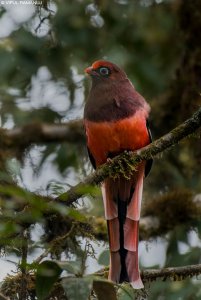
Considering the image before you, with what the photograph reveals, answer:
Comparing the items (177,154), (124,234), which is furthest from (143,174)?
(177,154)

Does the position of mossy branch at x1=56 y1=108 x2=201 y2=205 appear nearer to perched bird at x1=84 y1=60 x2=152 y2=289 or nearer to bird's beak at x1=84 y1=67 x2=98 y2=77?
perched bird at x1=84 y1=60 x2=152 y2=289

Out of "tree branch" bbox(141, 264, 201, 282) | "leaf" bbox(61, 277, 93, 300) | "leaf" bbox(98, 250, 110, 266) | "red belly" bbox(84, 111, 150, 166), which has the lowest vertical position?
"leaf" bbox(61, 277, 93, 300)

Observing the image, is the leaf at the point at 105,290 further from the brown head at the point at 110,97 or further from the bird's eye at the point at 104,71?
the bird's eye at the point at 104,71

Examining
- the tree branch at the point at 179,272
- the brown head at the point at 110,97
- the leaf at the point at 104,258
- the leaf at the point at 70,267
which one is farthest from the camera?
the brown head at the point at 110,97

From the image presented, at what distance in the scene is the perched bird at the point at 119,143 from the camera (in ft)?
13.3

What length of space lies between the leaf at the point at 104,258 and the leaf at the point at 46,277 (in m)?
1.42

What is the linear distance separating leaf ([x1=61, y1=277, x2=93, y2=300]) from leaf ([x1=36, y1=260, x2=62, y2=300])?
0.23 ft

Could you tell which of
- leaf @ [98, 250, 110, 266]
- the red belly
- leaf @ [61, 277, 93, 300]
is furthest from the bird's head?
leaf @ [61, 277, 93, 300]

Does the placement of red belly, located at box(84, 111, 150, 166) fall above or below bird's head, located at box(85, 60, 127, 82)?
below

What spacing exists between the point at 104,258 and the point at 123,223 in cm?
23

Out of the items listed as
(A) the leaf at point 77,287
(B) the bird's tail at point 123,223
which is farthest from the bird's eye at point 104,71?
(A) the leaf at point 77,287

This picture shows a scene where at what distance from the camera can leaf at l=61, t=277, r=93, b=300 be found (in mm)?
2475

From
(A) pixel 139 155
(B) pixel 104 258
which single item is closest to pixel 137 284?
(A) pixel 139 155

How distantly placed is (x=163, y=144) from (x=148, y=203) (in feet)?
5.87
